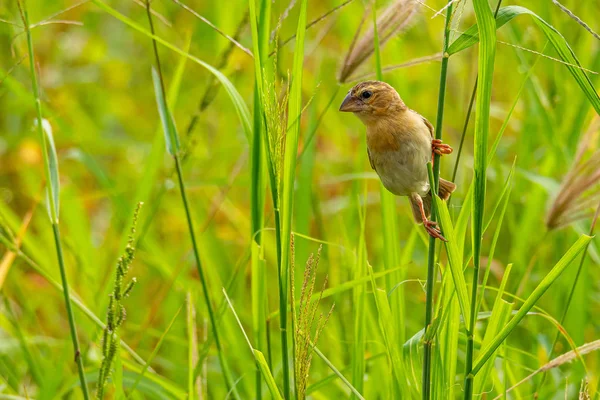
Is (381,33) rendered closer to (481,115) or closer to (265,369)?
(481,115)

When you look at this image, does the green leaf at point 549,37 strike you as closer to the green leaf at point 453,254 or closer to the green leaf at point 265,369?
the green leaf at point 453,254

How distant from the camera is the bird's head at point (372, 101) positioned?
1.92 meters

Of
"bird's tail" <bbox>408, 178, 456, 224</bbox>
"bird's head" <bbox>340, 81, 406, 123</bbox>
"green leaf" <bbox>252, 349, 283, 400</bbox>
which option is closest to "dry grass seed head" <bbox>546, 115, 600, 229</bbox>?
"bird's tail" <bbox>408, 178, 456, 224</bbox>

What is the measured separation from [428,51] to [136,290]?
5.95 ft

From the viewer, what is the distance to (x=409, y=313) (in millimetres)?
3105

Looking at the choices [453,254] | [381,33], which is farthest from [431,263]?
[381,33]

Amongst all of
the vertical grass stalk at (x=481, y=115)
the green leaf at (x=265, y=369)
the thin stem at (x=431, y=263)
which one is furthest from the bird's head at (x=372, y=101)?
the green leaf at (x=265, y=369)

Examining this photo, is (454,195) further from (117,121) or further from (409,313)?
(117,121)

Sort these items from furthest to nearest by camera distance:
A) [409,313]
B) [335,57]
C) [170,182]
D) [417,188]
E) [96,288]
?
[335,57], [409,313], [96,288], [170,182], [417,188]

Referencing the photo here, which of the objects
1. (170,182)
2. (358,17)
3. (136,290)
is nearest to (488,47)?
(170,182)

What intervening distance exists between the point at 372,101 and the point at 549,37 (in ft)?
2.04

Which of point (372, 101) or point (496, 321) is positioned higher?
point (372, 101)

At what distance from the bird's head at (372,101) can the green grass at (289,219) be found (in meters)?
0.09

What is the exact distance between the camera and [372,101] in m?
2.00
